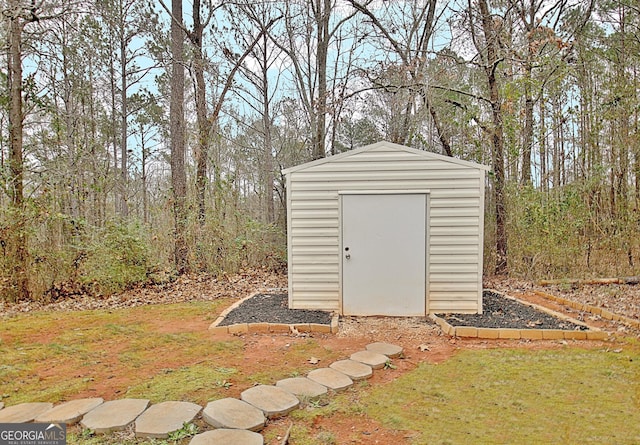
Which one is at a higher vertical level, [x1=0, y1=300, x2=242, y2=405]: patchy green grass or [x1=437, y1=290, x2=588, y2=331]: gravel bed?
[x1=437, y1=290, x2=588, y2=331]: gravel bed

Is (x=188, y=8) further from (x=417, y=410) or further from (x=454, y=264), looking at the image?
(x=417, y=410)

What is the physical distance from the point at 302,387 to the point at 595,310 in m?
4.07

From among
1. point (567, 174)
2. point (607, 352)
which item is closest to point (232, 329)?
point (607, 352)

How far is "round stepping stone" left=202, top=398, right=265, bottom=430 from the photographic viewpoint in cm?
226

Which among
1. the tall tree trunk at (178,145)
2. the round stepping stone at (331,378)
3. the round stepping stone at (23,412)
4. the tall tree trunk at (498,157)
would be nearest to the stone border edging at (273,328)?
the round stepping stone at (331,378)

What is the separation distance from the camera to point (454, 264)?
4.85 meters

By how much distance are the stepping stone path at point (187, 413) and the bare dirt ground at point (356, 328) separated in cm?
14

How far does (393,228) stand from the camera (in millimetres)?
4891

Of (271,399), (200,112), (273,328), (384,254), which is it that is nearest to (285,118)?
(200,112)

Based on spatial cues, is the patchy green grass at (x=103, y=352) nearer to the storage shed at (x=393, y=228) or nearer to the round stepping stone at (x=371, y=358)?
the round stepping stone at (x=371, y=358)

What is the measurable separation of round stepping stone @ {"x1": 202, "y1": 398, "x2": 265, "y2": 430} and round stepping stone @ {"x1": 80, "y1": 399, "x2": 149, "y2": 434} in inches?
17.0

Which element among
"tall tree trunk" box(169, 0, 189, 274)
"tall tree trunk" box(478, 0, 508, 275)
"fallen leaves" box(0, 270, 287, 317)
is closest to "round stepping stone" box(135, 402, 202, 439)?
"fallen leaves" box(0, 270, 287, 317)

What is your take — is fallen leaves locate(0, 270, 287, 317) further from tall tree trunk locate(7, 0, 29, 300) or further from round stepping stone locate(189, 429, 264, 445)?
round stepping stone locate(189, 429, 264, 445)

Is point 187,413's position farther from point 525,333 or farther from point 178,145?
point 178,145
